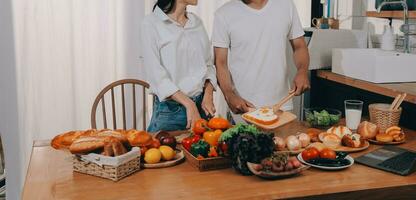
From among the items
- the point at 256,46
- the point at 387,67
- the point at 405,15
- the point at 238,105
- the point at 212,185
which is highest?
the point at 405,15

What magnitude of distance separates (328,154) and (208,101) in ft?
2.38

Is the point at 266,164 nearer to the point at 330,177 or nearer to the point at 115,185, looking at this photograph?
the point at 330,177

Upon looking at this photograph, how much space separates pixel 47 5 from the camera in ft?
10.7

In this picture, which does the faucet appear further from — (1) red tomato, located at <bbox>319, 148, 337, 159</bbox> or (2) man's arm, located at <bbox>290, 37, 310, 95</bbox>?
(1) red tomato, located at <bbox>319, 148, 337, 159</bbox>

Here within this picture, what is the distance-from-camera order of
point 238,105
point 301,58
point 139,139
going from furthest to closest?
point 301,58
point 238,105
point 139,139

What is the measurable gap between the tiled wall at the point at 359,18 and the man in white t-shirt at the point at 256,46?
1041 mm

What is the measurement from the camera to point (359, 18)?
11.9ft

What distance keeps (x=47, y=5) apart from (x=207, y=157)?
6.95 ft

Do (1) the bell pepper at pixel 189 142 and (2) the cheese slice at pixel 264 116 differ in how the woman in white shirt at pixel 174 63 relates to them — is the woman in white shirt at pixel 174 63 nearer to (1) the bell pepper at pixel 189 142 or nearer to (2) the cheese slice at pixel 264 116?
(2) the cheese slice at pixel 264 116

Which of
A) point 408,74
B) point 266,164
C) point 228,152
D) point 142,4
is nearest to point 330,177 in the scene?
point 266,164

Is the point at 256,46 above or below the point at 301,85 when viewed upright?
above

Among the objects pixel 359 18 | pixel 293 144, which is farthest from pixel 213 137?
pixel 359 18

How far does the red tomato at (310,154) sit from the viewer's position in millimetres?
1635

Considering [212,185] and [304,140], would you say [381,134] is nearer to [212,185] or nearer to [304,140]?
[304,140]
